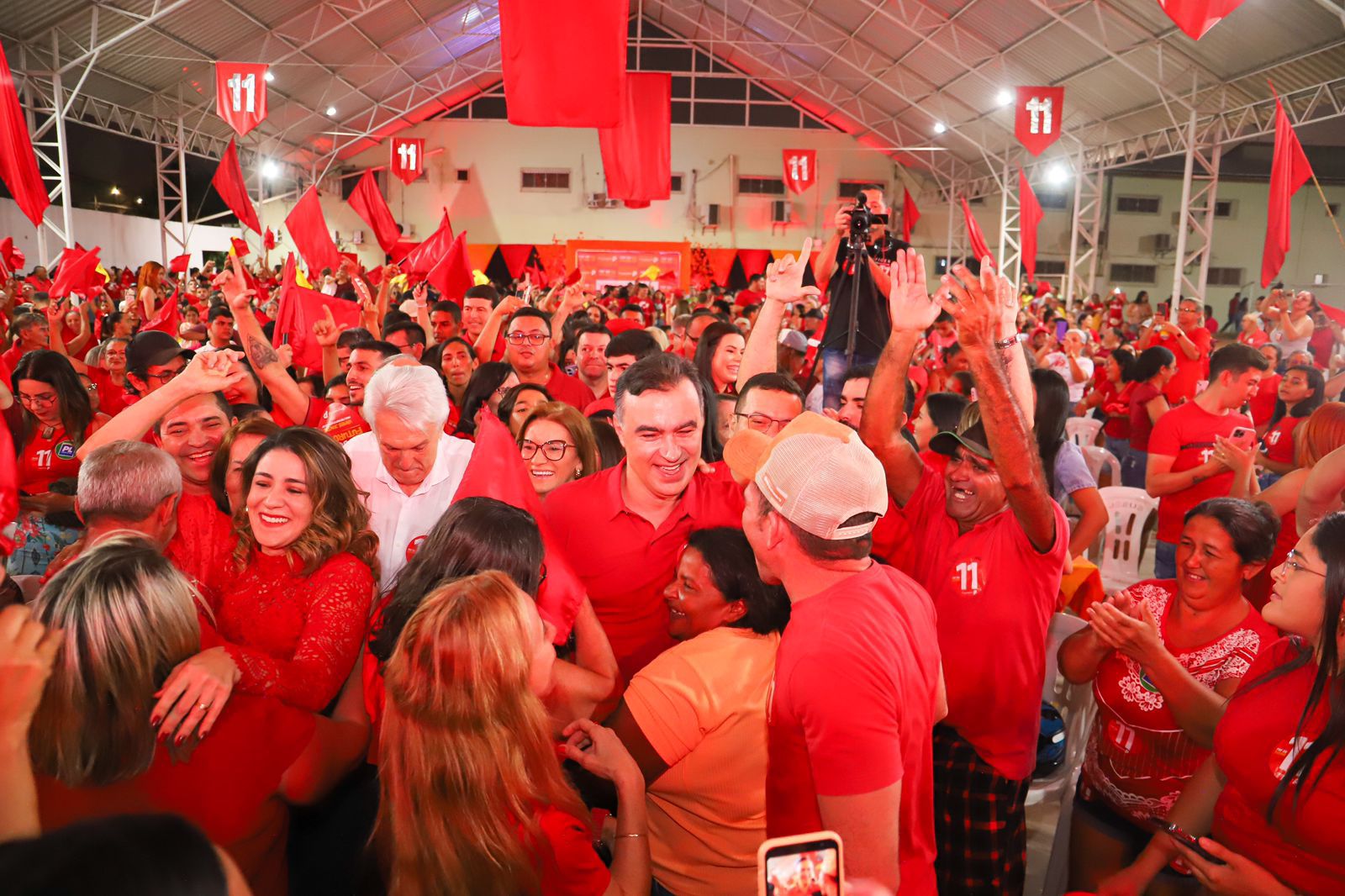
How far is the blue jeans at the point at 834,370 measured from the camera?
4.10 m

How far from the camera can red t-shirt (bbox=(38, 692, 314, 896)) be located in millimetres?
1386

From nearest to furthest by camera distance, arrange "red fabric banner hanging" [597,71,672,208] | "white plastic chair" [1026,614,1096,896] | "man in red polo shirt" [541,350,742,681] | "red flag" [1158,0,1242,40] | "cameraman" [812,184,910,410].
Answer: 1. "man in red polo shirt" [541,350,742,681]
2. "white plastic chair" [1026,614,1096,896]
3. "red flag" [1158,0,1242,40]
4. "cameraman" [812,184,910,410]
5. "red fabric banner hanging" [597,71,672,208]

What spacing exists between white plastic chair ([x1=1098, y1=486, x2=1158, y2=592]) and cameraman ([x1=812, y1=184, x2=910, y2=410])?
153 centimetres

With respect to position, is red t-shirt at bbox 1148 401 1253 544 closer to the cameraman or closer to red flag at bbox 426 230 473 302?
the cameraman

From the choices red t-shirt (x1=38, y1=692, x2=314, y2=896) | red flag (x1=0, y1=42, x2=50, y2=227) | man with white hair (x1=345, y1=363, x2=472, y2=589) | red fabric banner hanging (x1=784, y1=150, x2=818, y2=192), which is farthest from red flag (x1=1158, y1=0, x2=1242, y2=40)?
red fabric banner hanging (x1=784, y1=150, x2=818, y2=192)

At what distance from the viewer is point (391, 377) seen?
8.70ft

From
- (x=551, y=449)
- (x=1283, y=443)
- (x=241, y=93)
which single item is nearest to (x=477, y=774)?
(x=551, y=449)

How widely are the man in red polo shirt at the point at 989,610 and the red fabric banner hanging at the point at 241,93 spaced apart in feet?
36.6

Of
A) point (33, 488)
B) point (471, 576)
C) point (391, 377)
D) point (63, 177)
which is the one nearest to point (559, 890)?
point (471, 576)

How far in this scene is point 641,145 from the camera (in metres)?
8.92

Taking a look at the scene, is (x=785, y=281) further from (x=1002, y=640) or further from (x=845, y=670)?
(x=845, y=670)

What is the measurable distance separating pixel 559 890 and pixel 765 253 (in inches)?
913

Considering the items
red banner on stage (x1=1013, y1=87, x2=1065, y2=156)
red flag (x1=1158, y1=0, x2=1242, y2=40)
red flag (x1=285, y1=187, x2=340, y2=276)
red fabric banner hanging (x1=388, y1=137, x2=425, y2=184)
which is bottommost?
red flag (x1=285, y1=187, x2=340, y2=276)

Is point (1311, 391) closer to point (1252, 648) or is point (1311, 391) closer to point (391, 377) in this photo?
point (1252, 648)
